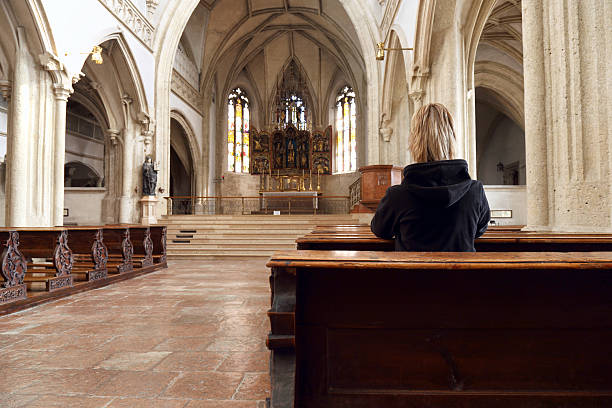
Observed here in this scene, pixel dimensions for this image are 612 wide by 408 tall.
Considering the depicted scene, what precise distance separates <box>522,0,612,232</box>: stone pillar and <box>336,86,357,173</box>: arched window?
720 inches

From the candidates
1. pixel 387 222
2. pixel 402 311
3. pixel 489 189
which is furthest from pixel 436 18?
pixel 402 311

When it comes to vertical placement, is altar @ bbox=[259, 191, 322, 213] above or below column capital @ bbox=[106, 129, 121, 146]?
below

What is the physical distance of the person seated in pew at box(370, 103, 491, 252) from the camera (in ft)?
5.73

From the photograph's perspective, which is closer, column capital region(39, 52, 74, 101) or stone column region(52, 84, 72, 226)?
column capital region(39, 52, 74, 101)

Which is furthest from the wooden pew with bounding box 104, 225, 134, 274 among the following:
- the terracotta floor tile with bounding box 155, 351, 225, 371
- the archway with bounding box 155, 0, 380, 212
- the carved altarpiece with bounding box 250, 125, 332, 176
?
the carved altarpiece with bounding box 250, 125, 332, 176

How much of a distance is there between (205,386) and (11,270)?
331 cm

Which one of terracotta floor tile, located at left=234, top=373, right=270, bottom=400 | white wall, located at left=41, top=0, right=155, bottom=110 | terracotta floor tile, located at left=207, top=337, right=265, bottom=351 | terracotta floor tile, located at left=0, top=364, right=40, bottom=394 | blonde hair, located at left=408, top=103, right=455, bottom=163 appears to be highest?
white wall, located at left=41, top=0, right=155, bottom=110

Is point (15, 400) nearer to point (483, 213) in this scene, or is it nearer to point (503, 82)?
point (483, 213)

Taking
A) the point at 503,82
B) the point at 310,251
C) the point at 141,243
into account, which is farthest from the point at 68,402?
the point at 503,82

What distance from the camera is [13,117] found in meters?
8.91

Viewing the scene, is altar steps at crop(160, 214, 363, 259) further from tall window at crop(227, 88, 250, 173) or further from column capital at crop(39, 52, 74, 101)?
tall window at crop(227, 88, 250, 173)

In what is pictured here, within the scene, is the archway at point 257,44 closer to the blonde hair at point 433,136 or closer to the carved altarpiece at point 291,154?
the carved altarpiece at point 291,154

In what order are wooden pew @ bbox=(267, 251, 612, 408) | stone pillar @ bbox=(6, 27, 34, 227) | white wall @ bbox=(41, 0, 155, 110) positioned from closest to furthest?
wooden pew @ bbox=(267, 251, 612, 408) → stone pillar @ bbox=(6, 27, 34, 227) → white wall @ bbox=(41, 0, 155, 110)

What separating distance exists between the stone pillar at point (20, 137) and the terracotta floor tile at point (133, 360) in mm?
7759
